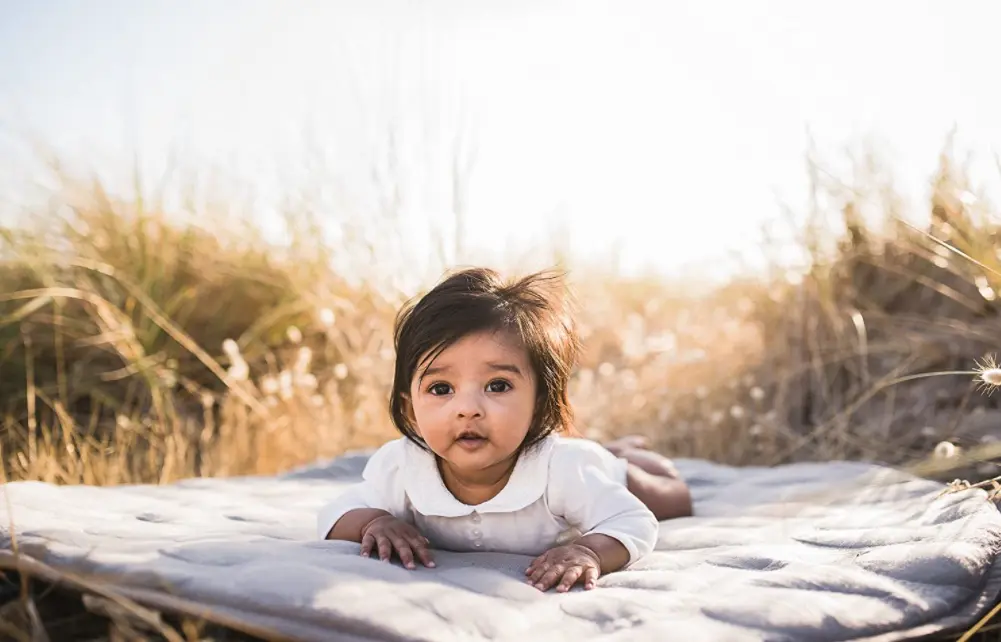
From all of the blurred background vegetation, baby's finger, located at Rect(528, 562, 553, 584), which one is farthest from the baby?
the blurred background vegetation

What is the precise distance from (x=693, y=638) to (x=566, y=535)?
63 centimetres

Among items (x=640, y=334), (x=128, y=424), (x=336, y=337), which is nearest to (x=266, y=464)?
(x=128, y=424)

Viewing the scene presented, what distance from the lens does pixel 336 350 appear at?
5262 mm

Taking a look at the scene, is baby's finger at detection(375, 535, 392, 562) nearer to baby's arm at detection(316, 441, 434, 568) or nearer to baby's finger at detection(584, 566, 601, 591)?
baby's arm at detection(316, 441, 434, 568)

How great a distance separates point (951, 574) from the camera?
188 cm

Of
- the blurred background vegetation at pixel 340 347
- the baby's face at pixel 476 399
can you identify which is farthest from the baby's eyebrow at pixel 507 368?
the blurred background vegetation at pixel 340 347

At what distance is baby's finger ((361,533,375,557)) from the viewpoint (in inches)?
75.7

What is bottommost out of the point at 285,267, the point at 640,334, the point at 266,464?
the point at 266,464

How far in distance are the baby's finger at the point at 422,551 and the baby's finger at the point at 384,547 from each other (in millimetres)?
51

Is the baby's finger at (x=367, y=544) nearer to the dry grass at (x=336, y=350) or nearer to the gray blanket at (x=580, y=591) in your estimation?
the gray blanket at (x=580, y=591)

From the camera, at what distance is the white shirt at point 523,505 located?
6.70 feet

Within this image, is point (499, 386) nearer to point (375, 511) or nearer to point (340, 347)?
point (375, 511)

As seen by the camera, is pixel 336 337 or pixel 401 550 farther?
pixel 336 337

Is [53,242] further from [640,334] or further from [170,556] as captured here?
[170,556]
